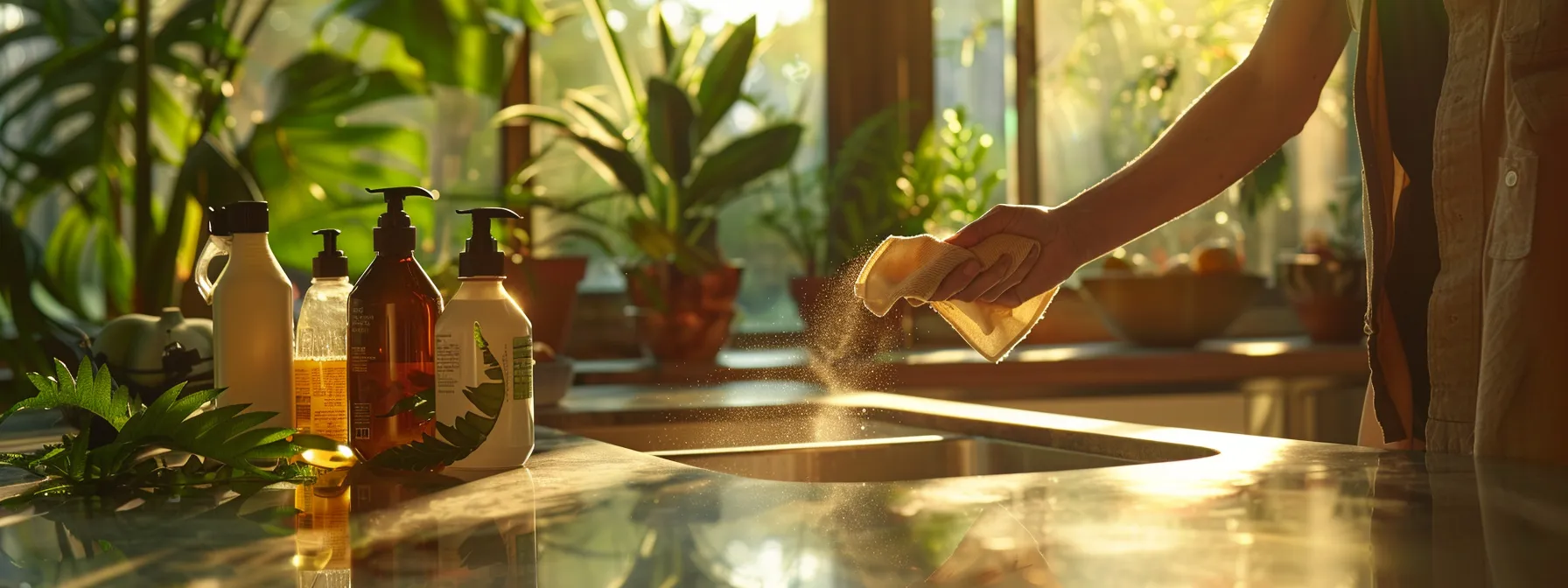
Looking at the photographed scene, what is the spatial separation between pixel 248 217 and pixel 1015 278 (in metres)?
0.56

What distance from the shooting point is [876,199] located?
8.40 ft

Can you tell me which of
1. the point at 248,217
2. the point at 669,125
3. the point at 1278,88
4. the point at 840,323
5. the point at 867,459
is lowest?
the point at 867,459

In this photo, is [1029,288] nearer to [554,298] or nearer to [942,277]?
[942,277]

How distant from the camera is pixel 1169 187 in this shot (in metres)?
1.16

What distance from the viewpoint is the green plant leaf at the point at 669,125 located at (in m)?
2.24

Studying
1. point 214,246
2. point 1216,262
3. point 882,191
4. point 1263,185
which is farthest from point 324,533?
point 1263,185

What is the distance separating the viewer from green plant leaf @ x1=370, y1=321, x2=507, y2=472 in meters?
0.82

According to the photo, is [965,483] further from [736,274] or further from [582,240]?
[582,240]

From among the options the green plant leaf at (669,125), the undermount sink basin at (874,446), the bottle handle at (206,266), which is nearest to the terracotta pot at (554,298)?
the green plant leaf at (669,125)

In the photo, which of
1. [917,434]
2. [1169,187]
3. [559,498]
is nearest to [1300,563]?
[559,498]

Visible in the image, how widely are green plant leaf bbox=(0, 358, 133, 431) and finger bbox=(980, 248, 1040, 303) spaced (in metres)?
0.60

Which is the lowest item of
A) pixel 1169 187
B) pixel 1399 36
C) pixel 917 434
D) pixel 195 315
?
pixel 917 434

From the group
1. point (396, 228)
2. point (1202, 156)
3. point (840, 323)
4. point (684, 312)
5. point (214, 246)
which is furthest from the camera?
point (684, 312)

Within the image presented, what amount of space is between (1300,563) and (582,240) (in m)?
2.24
